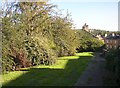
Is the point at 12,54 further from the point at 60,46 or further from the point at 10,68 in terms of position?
the point at 60,46

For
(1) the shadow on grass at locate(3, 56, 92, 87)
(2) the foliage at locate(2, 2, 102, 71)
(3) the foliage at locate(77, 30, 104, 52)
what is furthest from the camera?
(3) the foliage at locate(77, 30, 104, 52)

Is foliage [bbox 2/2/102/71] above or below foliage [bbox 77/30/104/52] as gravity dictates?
above

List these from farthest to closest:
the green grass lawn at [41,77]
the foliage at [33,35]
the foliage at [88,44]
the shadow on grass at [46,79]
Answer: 1. the foliage at [88,44]
2. the foliage at [33,35]
3. the green grass lawn at [41,77]
4. the shadow on grass at [46,79]

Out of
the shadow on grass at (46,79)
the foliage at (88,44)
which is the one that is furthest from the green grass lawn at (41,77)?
the foliage at (88,44)

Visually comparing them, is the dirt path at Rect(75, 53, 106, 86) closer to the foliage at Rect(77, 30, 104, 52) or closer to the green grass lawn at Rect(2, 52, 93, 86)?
the green grass lawn at Rect(2, 52, 93, 86)

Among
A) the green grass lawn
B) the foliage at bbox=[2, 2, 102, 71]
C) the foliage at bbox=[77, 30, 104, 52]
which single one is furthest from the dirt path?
the foliage at bbox=[77, 30, 104, 52]

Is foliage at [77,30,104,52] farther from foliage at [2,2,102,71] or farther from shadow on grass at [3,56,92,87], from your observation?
shadow on grass at [3,56,92,87]

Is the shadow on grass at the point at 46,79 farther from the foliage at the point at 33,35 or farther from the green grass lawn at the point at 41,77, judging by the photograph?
the foliage at the point at 33,35

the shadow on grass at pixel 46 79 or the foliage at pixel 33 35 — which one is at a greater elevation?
the foliage at pixel 33 35

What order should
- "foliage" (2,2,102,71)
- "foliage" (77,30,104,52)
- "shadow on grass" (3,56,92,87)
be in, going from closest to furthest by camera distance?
"shadow on grass" (3,56,92,87)
"foliage" (2,2,102,71)
"foliage" (77,30,104,52)

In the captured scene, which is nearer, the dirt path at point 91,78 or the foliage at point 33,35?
the dirt path at point 91,78

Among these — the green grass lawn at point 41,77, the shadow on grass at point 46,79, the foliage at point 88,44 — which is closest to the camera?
the shadow on grass at point 46,79

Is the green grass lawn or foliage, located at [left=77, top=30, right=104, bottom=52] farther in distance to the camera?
foliage, located at [left=77, top=30, right=104, bottom=52]

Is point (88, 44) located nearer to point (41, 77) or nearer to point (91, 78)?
point (41, 77)
